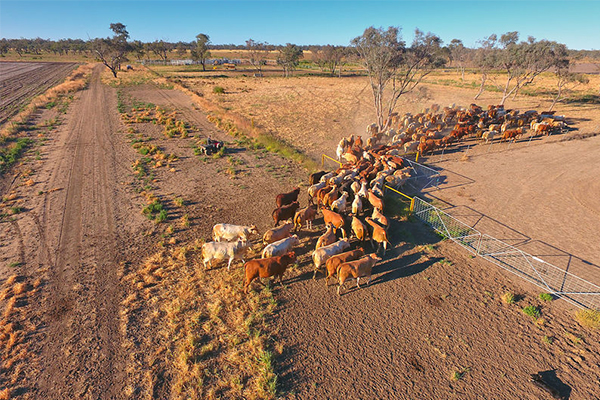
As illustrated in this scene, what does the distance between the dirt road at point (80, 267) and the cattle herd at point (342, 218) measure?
348 cm

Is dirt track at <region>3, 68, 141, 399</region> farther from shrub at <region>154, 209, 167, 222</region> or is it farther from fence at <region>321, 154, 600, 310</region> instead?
fence at <region>321, 154, 600, 310</region>

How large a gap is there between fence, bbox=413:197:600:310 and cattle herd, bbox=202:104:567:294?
2400 millimetres

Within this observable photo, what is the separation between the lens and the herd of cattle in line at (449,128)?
2164cm

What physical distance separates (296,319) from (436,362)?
376 cm

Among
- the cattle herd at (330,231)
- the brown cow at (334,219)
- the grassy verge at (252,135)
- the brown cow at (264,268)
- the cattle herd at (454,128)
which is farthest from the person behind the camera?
the cattle herd at (454,128)

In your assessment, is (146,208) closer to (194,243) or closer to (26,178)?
(194,243)

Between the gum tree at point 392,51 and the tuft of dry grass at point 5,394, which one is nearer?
the tuft of dry grass at point 5,394

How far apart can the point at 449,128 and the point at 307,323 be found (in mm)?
26708

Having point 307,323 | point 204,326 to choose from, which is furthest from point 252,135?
point 307,323

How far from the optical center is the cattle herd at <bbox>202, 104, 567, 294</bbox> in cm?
955

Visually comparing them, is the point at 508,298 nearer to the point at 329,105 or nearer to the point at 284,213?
the point at 284,213

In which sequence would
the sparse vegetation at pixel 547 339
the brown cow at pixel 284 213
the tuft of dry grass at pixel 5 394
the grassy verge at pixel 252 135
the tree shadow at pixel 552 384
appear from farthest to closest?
the grassy verge at pixel 252 135
the brown cow at pixel 284 213
the sparse vegetation at pixel 547 339
the tree shadow at pixel 552 384
the tuft of dry grass at pixel 5 394

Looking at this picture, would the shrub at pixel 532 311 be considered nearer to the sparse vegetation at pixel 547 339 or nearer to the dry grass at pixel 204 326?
the sparse vegetation at pixel 547 339

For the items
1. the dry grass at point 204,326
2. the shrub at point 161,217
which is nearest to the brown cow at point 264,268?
the dry grass at point 204,326
